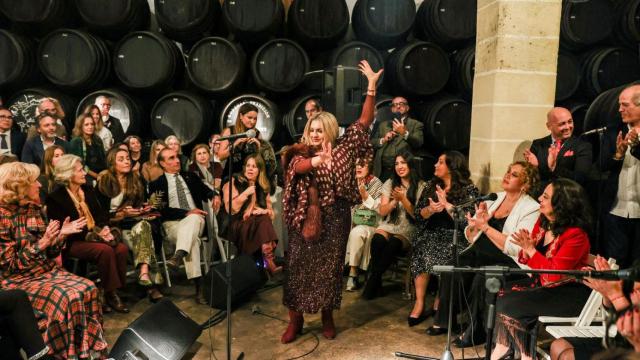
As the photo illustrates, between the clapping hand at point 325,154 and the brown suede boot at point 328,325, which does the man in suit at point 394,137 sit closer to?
the brown suede boot at point 328,325

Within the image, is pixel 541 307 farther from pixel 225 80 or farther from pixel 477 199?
pixel 225 80

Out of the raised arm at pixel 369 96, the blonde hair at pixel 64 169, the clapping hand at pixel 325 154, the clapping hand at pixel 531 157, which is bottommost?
the blonde hair at pixel 64 169

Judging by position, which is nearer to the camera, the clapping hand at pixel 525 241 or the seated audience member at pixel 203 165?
the clapping hand at pixel 525 241

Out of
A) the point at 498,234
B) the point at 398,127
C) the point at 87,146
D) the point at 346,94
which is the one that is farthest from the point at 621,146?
the point at 87,146

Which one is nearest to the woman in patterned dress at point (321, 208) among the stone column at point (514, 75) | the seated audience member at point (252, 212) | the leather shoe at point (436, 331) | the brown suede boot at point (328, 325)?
the brown suede boot at point (328, 325)

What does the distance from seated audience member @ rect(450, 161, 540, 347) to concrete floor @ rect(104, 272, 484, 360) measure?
0.19 m

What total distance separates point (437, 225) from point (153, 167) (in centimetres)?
261

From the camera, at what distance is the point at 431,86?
635 cm

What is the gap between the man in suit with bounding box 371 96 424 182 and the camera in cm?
563

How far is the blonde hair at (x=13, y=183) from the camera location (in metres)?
3.19

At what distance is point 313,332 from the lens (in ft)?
12.5

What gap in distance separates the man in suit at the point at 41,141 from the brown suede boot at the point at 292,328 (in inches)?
105

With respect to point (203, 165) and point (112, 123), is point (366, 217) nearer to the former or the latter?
point (203, 165)

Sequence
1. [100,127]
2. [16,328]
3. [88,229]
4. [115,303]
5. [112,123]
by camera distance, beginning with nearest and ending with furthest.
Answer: [16,328] < [88,229] < [115,303] < [100,127] < [112,123]
